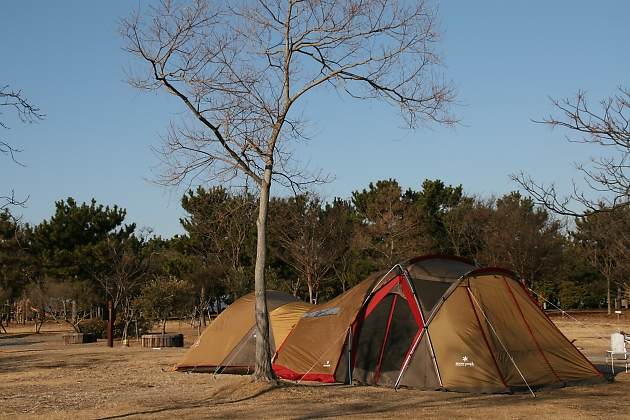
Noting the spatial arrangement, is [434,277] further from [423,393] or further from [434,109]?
[434,109]

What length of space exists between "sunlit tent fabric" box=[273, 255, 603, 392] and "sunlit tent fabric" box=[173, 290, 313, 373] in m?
1.76

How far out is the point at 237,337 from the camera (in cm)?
1471

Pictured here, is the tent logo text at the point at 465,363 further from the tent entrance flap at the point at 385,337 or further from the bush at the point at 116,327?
the bush at the point at 116,327

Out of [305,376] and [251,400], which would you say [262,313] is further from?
[305,376]

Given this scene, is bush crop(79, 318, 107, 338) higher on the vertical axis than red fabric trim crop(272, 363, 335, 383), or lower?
higher

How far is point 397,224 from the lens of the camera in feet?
123

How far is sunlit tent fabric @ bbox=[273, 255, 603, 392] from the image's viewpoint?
10.7m

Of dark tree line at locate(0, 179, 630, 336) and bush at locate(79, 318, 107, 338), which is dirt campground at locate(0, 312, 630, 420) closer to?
bush at locate(79, 318, 107, 338)

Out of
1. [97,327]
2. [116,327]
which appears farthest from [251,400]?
[97,327]

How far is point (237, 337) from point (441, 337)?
544 cm

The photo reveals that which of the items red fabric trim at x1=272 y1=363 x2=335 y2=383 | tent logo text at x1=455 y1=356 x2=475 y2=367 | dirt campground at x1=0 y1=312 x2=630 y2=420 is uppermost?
tent logo text at x1=455 y1=356 x2=475 y2=367

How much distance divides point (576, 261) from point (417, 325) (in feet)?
117

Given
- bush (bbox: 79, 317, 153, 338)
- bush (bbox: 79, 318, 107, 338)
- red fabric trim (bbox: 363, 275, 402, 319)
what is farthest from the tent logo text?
bush (bbox: 79, 318, 107, 338)

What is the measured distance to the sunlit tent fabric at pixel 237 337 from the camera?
14438mm
